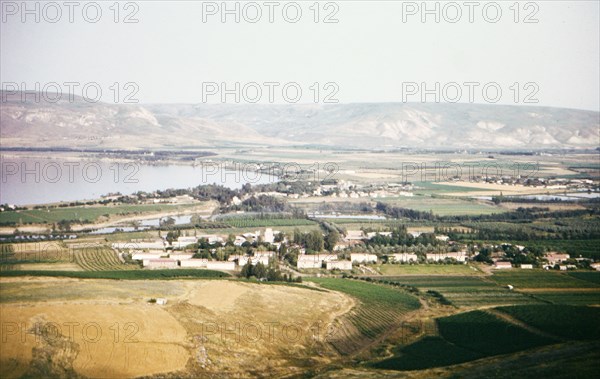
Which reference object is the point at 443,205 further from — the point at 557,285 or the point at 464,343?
the point at 464,343

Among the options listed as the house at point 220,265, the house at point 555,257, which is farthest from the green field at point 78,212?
the house at point 555,257

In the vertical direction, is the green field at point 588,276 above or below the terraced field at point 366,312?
above

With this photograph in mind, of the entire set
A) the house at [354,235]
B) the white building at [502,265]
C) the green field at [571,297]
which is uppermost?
the house at [354,235]

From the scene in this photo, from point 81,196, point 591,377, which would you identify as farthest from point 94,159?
point 591,377

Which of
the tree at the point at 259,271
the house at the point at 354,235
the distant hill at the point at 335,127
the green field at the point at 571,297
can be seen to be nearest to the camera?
the green field at the point at 571,297

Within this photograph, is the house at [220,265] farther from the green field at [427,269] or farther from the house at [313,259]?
the green field at [427,269]

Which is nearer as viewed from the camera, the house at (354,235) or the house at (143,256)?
the house at (143,256)

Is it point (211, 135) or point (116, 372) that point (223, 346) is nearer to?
point (116, 372)

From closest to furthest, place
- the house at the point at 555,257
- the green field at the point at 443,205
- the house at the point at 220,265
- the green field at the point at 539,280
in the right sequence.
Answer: the green field at the point at 539,280, the house at the point at 220,265, the house at the point at 555,257, the green field at the point at 443,205
